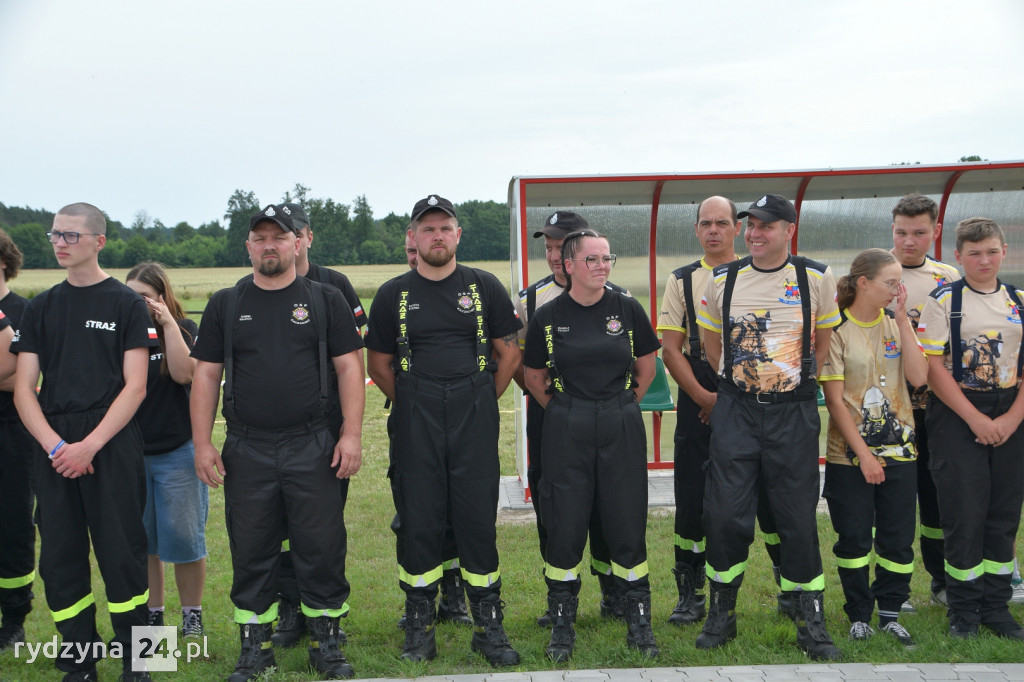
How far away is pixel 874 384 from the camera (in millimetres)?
4230

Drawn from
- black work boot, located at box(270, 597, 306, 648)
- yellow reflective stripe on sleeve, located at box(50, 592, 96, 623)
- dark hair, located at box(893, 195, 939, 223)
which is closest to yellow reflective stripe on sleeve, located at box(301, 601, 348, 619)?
black work boot, located at box(270, 597, 306, 648)

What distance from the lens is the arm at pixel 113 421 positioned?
3.70m

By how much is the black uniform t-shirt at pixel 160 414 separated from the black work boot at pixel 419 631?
4.96 ft

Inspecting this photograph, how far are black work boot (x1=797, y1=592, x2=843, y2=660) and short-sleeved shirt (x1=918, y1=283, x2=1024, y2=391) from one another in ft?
4.55

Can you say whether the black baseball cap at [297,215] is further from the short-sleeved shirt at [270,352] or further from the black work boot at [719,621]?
the black work boot at [719,621]

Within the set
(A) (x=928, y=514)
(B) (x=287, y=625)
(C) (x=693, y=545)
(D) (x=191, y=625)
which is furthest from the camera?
(A) (x=928, y=514)

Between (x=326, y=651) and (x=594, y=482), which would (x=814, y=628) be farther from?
(x=326, y=651)

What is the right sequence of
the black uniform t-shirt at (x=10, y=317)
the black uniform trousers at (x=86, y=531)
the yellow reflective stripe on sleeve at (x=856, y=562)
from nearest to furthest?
the black uniform trousers at (x=86, y=531) < the yellow reflective stripe on sleeve at (x=856, y=562) < the black uniform t-shirt at (x=10, y=317)

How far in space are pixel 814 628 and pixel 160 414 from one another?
11.5 feet

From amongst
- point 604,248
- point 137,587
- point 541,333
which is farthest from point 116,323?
point 604,248

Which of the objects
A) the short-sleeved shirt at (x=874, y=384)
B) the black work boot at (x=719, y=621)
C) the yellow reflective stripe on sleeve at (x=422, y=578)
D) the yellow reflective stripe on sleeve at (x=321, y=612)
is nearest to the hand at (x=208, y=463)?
the yellow reflective stripe on sleeve at (x=321, y=612)

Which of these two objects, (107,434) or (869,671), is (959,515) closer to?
(869,671)

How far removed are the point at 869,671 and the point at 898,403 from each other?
134 centimetres

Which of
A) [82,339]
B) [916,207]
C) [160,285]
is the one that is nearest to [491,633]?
[82,339]
